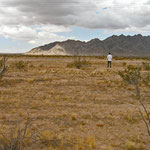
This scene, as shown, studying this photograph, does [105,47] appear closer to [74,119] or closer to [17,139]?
[74,119]

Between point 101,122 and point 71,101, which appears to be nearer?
point 101,122

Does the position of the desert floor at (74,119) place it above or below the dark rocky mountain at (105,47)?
below

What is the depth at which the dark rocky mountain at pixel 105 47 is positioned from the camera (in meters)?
168

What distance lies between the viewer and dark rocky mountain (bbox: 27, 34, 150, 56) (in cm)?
16775

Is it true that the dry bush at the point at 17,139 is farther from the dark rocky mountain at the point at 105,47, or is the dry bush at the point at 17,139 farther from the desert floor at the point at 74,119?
the dark rocky mountain at the point at 105,47

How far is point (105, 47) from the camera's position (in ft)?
576

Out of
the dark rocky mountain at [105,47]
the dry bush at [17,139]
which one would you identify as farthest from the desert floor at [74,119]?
the dark rocky mountain at [105,47]

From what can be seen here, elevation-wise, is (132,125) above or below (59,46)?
below

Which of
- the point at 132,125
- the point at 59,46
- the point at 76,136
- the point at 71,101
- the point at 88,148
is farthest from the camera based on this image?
the point at 59,46

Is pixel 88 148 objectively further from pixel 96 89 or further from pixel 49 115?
pixel 96 89

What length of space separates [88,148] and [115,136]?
41.6 inches

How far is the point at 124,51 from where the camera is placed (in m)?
169

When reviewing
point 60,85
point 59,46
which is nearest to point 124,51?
point 59,46

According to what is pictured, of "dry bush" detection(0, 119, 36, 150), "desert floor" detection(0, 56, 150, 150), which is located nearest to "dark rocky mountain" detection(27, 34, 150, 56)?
"desert floor" detection(0, 56, 150, 150)
